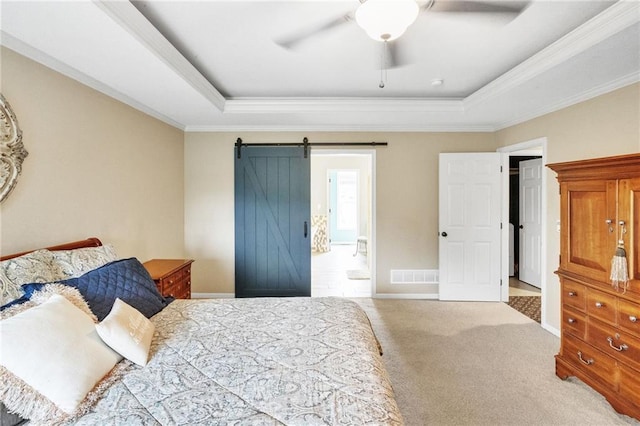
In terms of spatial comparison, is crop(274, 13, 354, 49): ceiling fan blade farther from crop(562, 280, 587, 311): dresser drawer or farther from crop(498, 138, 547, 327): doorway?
crop(498, 138, 547, 327): doorway

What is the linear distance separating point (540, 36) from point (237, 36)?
2.23 m

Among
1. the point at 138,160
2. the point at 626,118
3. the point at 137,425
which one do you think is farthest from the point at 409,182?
the point at 137,425

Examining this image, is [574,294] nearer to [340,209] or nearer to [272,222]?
[272,222]

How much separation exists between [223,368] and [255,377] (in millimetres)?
170

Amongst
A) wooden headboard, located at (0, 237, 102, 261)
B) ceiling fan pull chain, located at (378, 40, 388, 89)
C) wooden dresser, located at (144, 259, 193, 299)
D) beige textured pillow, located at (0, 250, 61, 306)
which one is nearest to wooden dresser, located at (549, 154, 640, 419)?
ceiling fan pull chain, located at (378, 40, 388, 89)

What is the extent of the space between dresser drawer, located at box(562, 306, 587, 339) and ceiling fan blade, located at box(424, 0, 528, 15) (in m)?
2.18

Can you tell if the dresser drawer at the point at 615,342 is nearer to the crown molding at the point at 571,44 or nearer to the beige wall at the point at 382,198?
the crown molding at the point at 571,44

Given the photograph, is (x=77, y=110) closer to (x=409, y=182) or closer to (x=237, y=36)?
(x=237, y=36)

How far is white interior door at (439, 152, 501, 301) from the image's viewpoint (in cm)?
427

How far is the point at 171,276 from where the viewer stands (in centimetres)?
291

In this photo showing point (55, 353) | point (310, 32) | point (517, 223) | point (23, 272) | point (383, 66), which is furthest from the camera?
point (517, 223)

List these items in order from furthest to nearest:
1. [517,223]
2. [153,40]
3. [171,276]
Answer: [517,223], [171,276], [153,40]

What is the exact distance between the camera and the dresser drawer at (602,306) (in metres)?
2.06

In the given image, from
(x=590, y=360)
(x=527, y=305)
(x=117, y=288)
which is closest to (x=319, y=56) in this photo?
(x=117, y=288)
